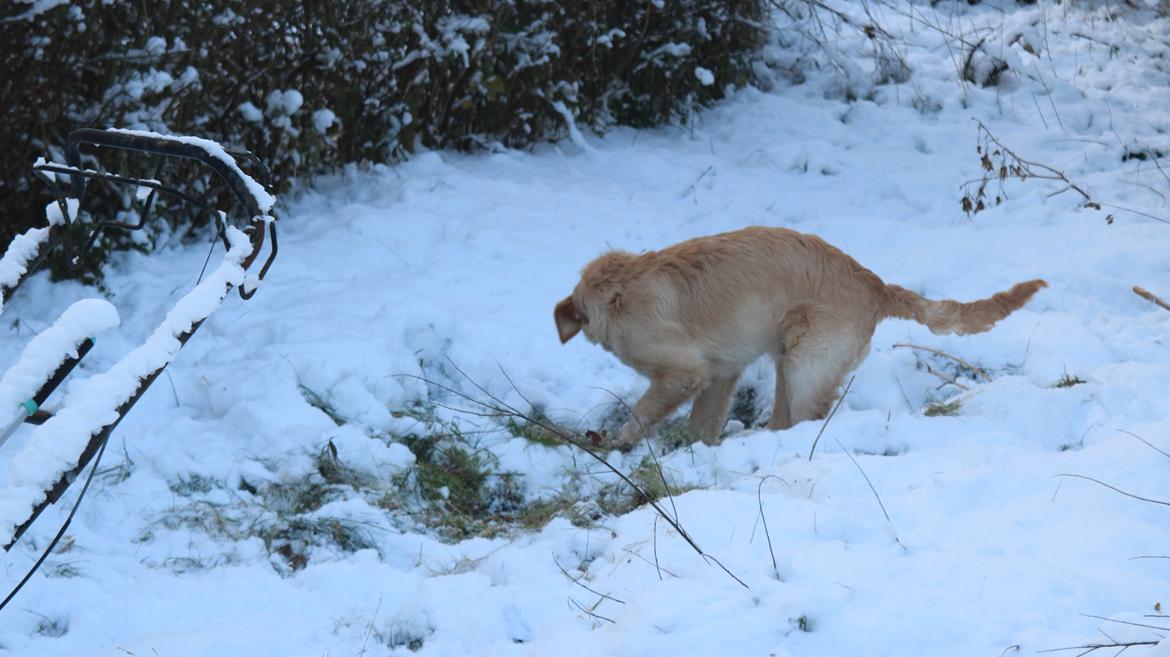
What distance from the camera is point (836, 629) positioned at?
313cm

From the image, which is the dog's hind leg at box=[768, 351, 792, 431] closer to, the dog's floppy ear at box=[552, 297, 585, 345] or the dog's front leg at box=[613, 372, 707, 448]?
the dog's front leg at box=[613, 372, 707, 448]

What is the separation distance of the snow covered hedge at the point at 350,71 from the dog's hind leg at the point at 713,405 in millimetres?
3192

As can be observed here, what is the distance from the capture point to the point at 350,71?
7.80m

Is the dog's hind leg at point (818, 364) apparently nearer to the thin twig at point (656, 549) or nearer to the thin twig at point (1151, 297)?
the thin twig at point (656, 549)

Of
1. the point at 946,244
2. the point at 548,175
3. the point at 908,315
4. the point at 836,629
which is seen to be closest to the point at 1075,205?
the point at 946,244

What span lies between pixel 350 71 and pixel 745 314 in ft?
11.8

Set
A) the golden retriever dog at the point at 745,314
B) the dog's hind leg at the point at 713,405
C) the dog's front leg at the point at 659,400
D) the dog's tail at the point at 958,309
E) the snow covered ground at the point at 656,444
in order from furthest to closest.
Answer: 1. the dog's hind leg at the point at 713,405
2. the dog's front leg at the point at 659,400
3. the golden retriever dog at the point at 745,314
4. the dog's tail at the point at 958,309
5. the snow covered ground at the point at 656,444

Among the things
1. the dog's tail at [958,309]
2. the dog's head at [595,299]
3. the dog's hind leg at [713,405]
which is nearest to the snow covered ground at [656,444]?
the dog's hind leg at [713,405]

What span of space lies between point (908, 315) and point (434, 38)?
4.25 metres

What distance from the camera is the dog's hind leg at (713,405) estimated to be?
20.2ft

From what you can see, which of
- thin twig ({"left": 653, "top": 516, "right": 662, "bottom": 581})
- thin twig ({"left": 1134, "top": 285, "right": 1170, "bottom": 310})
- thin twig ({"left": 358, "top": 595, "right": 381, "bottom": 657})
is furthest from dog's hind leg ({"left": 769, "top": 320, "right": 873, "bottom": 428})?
thin twig ({"left": 358, "top": 595, "right": 381, "bottom": 657})

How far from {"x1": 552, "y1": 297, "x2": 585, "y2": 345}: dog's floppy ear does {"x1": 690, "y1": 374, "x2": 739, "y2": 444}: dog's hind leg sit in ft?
2.59

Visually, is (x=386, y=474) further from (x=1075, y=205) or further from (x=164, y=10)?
(x=1075, y=205)

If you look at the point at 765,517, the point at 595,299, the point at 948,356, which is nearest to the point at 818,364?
the point at 948,356
